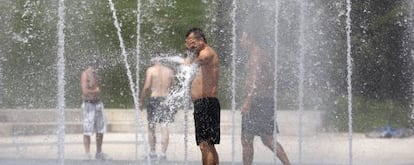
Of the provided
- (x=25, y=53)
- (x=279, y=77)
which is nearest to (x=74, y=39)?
(x=25, y=53)

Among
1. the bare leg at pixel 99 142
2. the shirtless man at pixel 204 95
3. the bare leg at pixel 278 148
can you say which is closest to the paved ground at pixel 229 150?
the bare leg at pixel 99 142

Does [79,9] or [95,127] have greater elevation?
[79,9]

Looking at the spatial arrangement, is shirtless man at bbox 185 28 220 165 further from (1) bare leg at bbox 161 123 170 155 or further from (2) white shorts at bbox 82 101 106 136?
(2) white shorts at bbox 82 101 106 136

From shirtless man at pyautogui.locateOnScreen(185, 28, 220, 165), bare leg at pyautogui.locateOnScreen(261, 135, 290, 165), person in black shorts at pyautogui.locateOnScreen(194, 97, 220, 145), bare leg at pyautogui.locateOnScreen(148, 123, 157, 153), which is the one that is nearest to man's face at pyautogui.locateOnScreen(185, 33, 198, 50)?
shirtless man at pyautogui.locateOnScreen(185, 28, 220, 165)

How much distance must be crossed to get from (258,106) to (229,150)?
2401 millimetres

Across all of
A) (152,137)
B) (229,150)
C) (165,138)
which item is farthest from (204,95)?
(229,150)

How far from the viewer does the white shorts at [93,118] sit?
27.9 feet

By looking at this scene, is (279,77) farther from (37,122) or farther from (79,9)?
(79,9)

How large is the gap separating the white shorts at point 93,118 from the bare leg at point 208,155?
2.26 meters

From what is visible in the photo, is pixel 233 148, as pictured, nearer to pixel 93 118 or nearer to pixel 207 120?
pixel 93 118

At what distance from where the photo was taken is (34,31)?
13859mm

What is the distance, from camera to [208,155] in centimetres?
641

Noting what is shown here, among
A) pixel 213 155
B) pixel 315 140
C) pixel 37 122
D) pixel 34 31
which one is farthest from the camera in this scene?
pixel 34 31

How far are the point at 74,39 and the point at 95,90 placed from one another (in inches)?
144
